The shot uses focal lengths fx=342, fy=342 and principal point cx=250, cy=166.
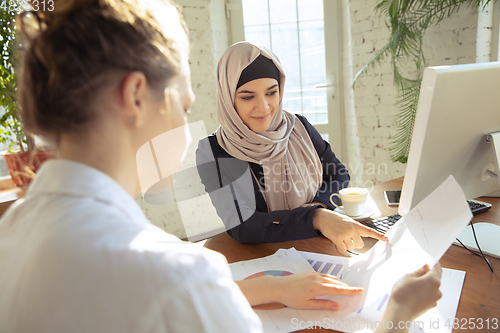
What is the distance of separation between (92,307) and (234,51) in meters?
1.24

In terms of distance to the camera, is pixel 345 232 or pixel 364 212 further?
pixel 364 212

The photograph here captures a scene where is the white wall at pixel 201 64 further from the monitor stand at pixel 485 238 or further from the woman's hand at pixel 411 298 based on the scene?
the woman's hand at pixel 411 298

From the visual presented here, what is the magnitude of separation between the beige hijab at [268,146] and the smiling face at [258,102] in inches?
1.0

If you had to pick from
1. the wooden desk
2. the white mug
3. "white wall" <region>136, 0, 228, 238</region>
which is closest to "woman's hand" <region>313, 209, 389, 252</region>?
the wooden desk

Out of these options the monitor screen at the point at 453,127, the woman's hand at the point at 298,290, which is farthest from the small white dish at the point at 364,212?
the woman's hand at the point at 298,290

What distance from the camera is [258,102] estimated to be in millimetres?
1431

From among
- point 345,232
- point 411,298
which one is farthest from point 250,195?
point 411,298

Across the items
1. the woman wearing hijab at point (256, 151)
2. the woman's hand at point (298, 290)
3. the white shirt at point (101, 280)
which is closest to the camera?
the white shirt at point (101, 280)

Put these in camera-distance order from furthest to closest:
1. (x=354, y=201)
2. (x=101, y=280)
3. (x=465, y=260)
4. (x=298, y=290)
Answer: (x=354, y=201), (x=465, y=260), (x=298, y=290), (x=101, y=280)

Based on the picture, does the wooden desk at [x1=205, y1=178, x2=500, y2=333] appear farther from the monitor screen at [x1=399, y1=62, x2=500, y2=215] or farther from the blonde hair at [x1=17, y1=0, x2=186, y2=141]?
the blonde hair at [x1=17, y1=0, x2=186, y2=141]

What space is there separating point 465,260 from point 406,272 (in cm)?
27

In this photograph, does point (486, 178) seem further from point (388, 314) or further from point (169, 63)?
point (169, 63)

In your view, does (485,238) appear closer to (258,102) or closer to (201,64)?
(258,102)

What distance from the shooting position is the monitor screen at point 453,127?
2.35 feet
